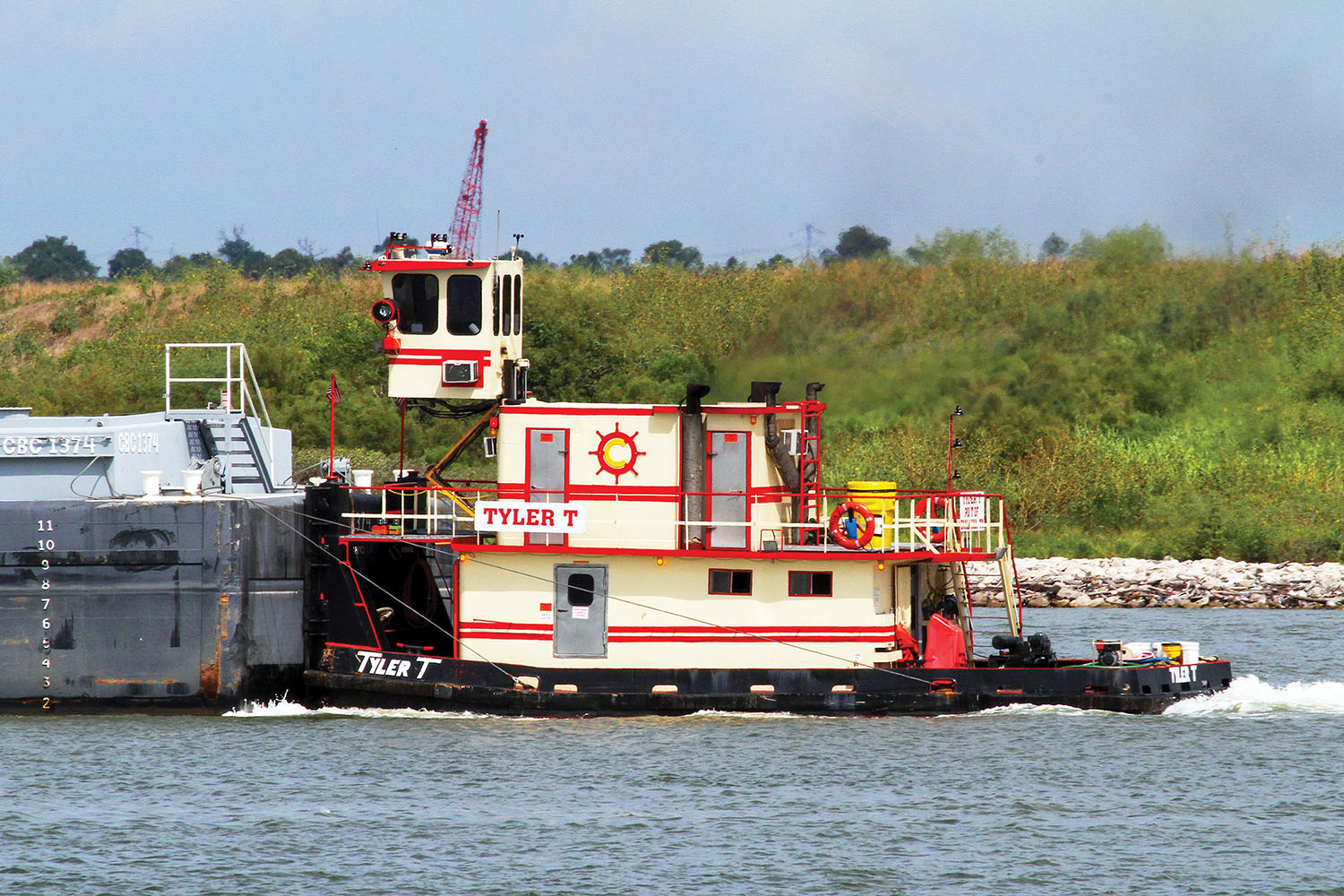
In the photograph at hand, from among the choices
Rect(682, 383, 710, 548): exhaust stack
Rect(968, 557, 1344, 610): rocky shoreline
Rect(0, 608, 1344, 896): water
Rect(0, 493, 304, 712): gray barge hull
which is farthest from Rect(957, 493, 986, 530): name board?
Rect(968, 557, 1344, 610): rocky shoreline

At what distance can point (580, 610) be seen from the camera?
20328 millimetres

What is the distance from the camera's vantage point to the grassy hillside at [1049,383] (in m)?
41.0

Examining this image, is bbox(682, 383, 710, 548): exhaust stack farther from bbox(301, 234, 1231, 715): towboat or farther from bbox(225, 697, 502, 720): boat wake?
bbox(225, 697, 502, 720): boat wake

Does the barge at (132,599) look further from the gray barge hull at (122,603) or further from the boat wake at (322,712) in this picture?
the boat wake at (322,712)

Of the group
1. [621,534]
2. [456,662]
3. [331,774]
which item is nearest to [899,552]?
[621,534]

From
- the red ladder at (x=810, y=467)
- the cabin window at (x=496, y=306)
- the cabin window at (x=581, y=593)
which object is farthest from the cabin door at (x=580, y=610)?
the cabin window at (x=496, y=306)

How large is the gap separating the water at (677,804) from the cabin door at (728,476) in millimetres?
2625

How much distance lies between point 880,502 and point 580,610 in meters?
4.30

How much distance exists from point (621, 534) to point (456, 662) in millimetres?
2701

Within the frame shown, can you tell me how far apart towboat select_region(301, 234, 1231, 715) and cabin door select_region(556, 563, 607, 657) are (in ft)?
0.08

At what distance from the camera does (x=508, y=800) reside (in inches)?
677

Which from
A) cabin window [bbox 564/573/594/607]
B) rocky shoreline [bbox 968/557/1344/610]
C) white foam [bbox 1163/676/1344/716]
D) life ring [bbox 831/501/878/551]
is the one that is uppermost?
life ring [bbox 831/501/878/551]

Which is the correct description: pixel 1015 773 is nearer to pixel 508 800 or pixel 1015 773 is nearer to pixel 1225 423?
pixel 508 800

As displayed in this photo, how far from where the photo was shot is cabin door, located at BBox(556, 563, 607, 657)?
20.3 metres
